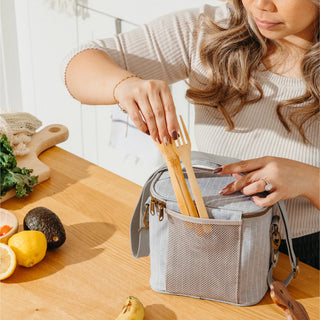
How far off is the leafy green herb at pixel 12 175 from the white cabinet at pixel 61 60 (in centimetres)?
111

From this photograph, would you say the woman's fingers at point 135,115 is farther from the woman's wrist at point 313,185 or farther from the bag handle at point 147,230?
the woman's wrist at point 313,185

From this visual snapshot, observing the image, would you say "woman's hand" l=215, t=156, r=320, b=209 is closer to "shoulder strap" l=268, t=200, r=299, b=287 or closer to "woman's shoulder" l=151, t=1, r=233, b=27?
"shoulder strap" l=268, t=200, r=299, b=287

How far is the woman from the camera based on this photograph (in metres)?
1.29

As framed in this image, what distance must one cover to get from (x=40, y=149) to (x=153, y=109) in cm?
58

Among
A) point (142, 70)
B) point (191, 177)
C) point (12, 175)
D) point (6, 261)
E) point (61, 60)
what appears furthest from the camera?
point (61, 60)

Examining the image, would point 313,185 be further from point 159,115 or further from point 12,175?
point 12,175

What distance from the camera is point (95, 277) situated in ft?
3.65

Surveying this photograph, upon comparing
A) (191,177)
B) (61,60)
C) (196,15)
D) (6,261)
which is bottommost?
(61,60)

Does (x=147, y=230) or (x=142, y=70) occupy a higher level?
(x=142, y=70)

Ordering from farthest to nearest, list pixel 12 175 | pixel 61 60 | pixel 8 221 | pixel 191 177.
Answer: pixel 61 60, pixel 12 175, pixel 8 221, pixel 191 177

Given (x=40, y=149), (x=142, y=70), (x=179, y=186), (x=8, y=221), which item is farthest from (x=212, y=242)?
(x=40, y=149)

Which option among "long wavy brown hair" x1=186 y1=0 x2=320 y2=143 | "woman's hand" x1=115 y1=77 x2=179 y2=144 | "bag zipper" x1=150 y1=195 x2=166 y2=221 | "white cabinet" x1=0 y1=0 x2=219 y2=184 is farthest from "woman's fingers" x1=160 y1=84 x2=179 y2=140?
"white cabinet" x1=0 y1=0 x2=219 y2=184

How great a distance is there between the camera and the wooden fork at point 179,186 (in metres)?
0.99

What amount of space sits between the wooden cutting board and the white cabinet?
866 mm
